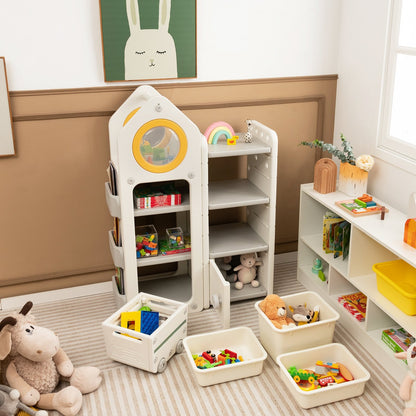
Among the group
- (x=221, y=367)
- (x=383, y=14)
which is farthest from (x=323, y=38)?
(x=221, y=367)

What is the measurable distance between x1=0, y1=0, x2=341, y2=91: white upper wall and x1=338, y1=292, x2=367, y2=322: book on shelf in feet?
4.28

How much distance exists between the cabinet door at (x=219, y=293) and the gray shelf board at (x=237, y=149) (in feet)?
1.91

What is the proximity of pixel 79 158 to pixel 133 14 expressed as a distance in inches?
31.6

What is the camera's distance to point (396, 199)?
2898mm

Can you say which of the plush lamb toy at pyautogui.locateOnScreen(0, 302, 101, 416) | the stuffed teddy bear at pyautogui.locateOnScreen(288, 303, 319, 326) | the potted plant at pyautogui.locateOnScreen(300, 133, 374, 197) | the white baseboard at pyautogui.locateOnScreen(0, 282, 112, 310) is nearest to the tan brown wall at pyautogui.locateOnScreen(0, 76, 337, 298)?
the white baseboard at pyautogui.locateOnScreen(0, 282, 112, 310)

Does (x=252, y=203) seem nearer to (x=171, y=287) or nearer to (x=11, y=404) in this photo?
(x=171, y=287)

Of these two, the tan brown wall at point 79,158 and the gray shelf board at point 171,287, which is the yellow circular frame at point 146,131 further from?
the gray shelf board at point 171,287

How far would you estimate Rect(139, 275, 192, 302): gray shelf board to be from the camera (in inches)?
122

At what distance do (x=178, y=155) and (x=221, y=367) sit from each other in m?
1.02

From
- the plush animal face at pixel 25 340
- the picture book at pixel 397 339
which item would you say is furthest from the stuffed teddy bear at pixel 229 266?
the plush animal face at pixel 25 340

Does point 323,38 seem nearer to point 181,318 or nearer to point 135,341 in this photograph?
point 181,318

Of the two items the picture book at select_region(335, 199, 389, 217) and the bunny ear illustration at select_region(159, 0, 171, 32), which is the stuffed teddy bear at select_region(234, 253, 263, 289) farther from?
the bunny ear illustration at select_region(159, 0, 171, 32)

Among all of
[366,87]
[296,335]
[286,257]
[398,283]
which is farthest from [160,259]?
[366,87]

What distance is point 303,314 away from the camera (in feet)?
9.21
